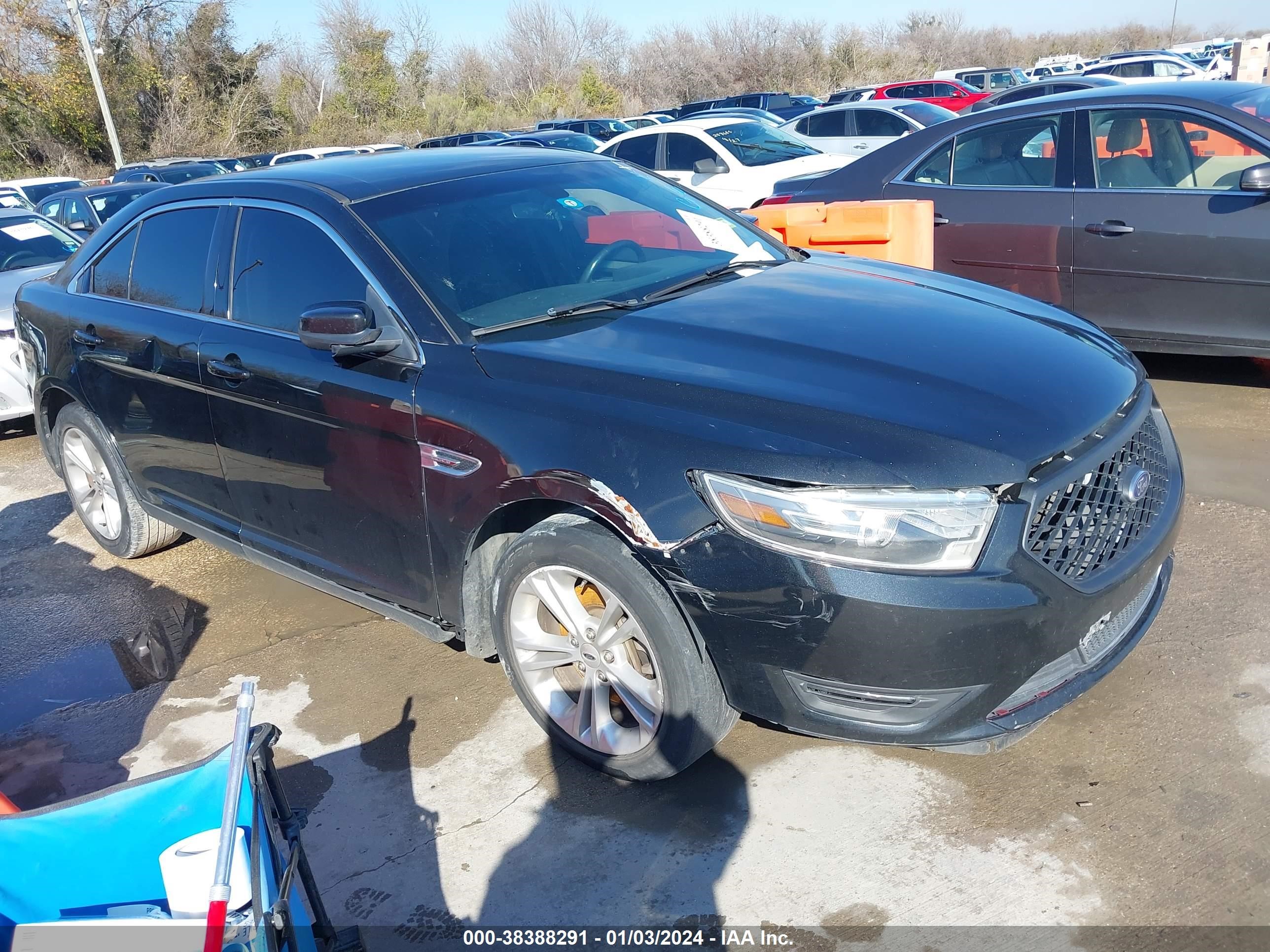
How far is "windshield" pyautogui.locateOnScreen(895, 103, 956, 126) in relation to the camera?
15.5 metres

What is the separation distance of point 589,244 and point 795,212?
101 inches

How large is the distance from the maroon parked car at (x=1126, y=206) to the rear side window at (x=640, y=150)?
7.14m

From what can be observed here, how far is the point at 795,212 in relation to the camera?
6.04m

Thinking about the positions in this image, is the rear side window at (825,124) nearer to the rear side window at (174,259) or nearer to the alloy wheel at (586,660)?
the rear side window at (174,259)

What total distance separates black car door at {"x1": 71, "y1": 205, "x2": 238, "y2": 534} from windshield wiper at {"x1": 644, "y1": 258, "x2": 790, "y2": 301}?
1714 mm

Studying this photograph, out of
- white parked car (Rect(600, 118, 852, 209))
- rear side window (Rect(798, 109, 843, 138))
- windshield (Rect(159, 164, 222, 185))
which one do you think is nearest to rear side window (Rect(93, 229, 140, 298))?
white parked car (Rect(600, 118, 852, 209))

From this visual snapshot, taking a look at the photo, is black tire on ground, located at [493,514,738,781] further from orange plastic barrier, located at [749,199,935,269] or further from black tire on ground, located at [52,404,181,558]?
orange plastic barrier, located at [749,199,935,269]

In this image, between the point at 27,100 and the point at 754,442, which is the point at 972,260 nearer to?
the point at 754,442

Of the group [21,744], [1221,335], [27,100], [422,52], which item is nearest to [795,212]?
[1221,335]

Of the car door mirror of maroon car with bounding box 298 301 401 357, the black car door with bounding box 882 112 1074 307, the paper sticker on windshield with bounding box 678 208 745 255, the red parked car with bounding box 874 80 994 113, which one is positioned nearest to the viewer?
the car door mirror of maroon car with bounding box 298 301 401 357

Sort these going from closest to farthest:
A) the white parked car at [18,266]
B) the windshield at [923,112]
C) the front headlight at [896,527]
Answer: the front headlight at [896,527] < the white parked car at [18,266] < the windshield at [923,112]

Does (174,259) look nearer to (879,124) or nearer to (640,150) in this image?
(640,150)

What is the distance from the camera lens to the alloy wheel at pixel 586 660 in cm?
295

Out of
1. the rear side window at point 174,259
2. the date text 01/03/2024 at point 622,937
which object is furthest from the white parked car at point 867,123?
the date text 01/03/2024 at point 622,937
